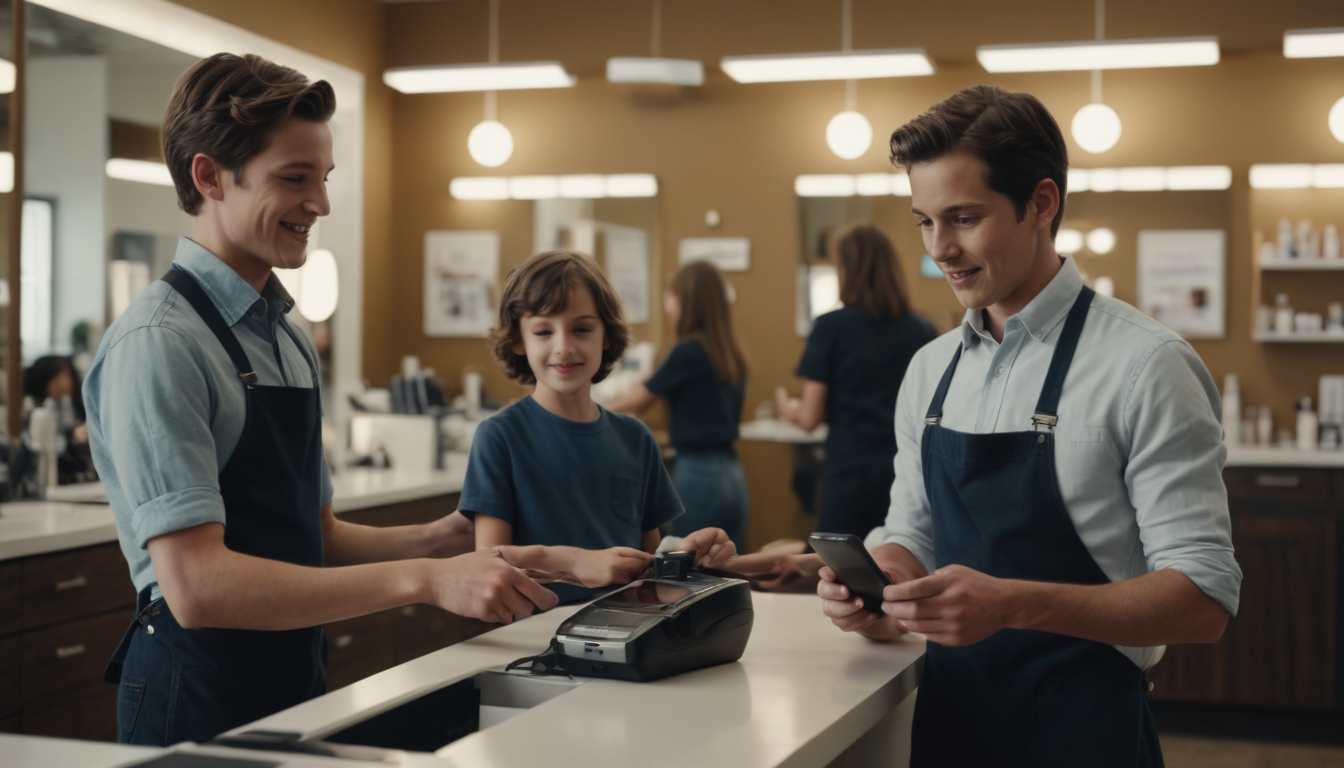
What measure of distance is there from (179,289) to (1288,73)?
5.46m

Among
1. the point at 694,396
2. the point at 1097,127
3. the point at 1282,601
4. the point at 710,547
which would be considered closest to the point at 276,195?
the point at 710,547

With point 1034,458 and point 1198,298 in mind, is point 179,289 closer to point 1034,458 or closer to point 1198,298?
point 1034,458

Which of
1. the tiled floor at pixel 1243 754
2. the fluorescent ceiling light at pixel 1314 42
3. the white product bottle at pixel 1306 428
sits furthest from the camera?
the white product bottle at pixel 1306 428

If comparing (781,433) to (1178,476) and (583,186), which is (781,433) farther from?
(1178,476)

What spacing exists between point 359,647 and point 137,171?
2.19 meters

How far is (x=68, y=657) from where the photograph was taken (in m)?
2.91

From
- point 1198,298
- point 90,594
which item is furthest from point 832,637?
point 1198,298

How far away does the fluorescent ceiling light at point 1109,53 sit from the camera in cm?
481

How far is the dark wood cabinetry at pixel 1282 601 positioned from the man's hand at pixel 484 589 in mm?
3729

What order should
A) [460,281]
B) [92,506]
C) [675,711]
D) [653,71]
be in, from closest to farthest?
1. [675,711]
2. [92,506]
3. [653,71]
4. [460,281]

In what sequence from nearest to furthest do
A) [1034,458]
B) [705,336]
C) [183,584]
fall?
1. [183,584]
2. [1034,458]
3. [705,336]

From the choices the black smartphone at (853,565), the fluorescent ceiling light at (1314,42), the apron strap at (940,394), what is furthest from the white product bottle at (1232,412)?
the black smartphone at (853,565)

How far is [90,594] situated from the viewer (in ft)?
9.75

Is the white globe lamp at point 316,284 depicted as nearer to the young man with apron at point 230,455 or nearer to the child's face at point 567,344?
the child's face at point 567,344
